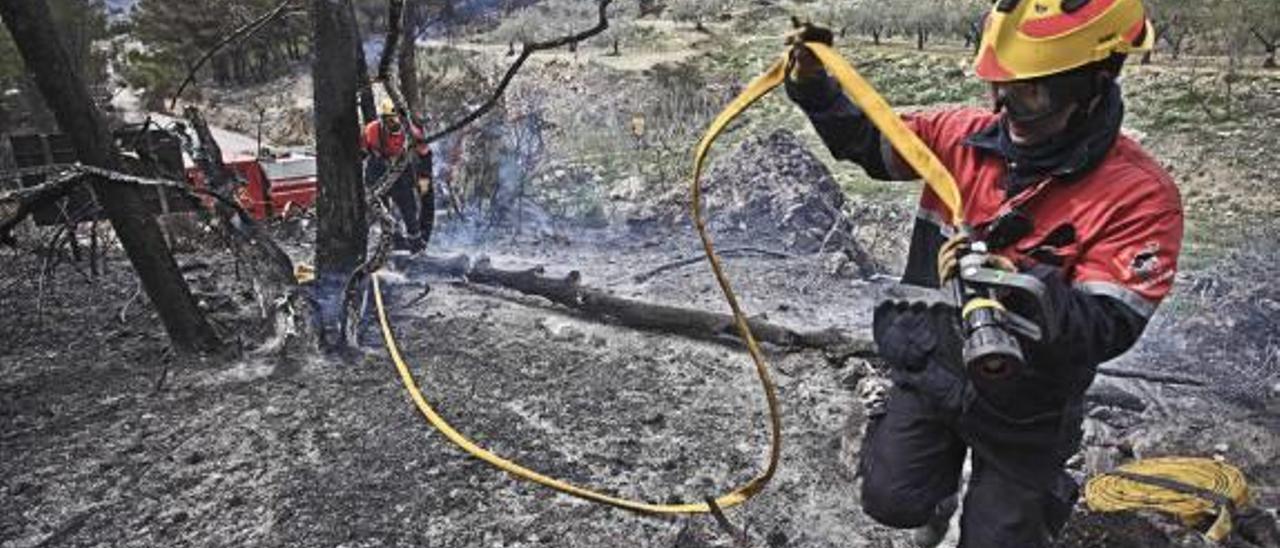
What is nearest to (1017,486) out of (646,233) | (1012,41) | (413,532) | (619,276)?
(1012,41)

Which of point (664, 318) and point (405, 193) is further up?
point (405, 193)

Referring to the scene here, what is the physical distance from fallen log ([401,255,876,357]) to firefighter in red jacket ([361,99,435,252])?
81.9 inches

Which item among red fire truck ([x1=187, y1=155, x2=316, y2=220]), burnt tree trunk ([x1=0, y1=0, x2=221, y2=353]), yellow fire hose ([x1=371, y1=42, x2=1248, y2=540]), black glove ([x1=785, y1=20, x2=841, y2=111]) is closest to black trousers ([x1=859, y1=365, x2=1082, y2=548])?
yellow fire hose ([x1=371, y1=42, x2=1248, y2=540])

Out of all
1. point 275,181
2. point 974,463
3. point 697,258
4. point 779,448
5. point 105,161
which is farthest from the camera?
point 275,181

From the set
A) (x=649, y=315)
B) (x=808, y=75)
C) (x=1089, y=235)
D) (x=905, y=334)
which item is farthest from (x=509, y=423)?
(x=1089, y=235)

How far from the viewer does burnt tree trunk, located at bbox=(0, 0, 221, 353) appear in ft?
16.6

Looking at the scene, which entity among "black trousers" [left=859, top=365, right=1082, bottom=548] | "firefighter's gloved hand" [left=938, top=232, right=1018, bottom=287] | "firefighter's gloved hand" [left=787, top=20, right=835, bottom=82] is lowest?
"black trousers" [left=859, top=365, right=1082, bottom=548]

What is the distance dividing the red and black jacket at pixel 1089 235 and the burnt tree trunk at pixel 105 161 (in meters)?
4.38

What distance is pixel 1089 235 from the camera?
238 cm

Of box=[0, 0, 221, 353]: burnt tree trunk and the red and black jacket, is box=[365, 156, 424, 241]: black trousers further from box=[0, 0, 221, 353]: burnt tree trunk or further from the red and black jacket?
the red and black jacket

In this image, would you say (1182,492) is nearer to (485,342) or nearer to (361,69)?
(485,342)

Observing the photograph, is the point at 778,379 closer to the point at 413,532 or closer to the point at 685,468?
the point at 685,468

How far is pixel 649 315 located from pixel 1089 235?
3.60 metres

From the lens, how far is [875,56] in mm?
13531
